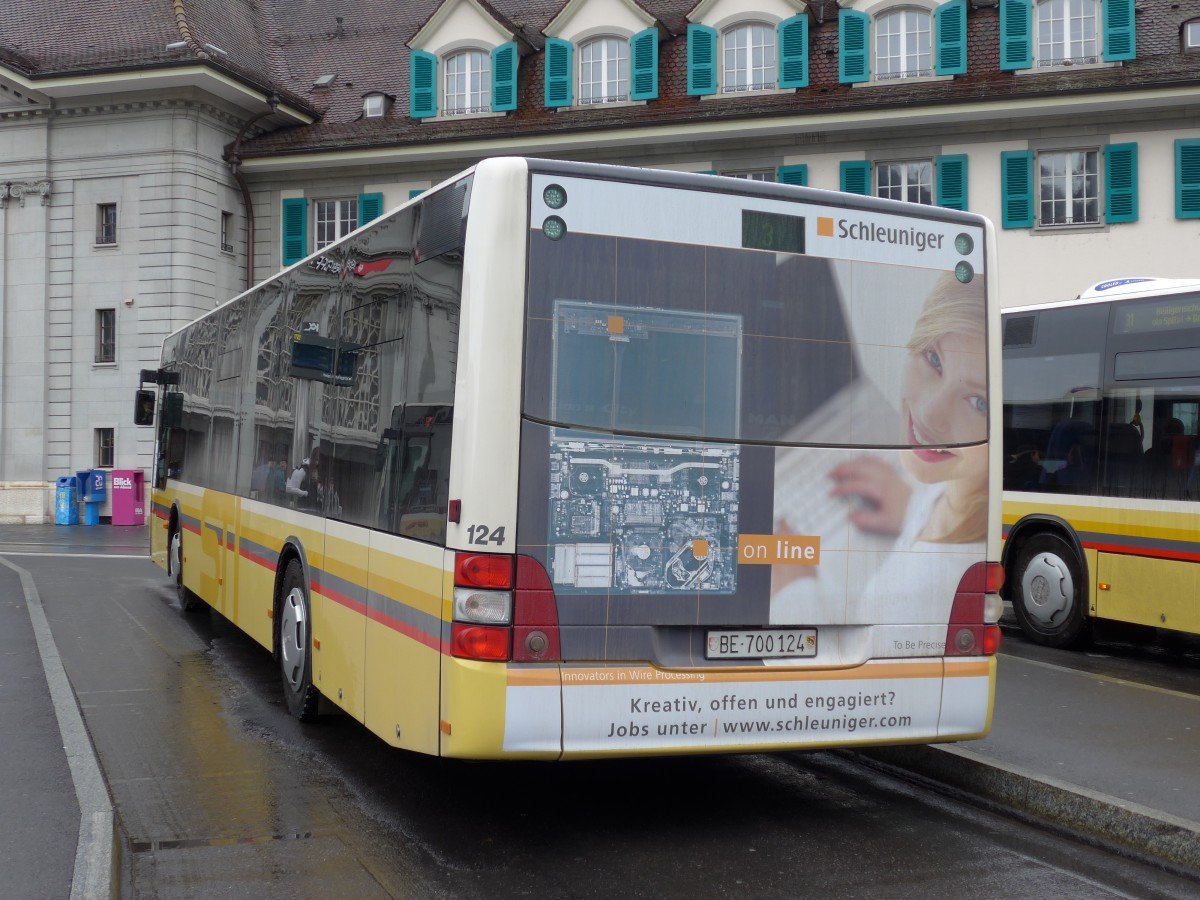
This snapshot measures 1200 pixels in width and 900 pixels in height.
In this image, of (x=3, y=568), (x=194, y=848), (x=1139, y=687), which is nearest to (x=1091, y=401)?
(x=1139, y=687)

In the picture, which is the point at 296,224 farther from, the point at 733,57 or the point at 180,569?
the point at 180,569

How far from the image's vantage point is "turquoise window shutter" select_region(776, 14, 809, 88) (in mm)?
29391

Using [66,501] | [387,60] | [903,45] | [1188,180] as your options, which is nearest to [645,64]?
[903,45]

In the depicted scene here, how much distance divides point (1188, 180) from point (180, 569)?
20.9 metres

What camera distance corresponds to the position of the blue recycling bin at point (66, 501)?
32.6 metres

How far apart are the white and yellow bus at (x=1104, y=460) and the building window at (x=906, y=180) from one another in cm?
1684

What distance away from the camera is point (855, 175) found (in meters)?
28.9

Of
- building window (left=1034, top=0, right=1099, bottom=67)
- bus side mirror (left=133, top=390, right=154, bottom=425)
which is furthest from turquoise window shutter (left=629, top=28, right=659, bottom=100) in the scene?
bus side mirror (left=133, top=390, right=154, bottom=425)

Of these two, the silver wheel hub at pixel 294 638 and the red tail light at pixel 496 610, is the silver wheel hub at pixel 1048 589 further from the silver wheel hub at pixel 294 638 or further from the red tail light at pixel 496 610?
the red tail light at pixel 496 610


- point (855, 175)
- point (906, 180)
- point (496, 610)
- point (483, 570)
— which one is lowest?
point (496, 610)

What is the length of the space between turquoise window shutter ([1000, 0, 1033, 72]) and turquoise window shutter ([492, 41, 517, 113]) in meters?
10.9

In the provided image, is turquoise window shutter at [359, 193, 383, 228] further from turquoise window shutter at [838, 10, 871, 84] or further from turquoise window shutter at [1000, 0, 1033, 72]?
turquoise window shutter at [1000, 0, 1033, 72]

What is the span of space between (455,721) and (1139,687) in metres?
5.98

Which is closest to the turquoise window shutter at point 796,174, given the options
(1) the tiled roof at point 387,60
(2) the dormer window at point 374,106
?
(1) the tiled roof at point 387,60
